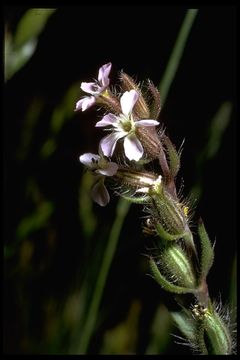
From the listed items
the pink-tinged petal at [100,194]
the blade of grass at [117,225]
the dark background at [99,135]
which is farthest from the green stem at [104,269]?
the pink-tinged petal at [100,194]

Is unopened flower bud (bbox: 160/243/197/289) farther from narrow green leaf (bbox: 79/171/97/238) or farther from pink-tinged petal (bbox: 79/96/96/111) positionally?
narrow green leaf (bbox: 79/171/97/238)

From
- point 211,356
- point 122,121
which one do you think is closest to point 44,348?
point 211,356

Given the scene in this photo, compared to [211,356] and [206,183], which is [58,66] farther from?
[211,356]

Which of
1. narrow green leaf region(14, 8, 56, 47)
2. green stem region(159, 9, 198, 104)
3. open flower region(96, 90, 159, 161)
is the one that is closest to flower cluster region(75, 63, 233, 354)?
open flower region(96, 90, 159, 161)

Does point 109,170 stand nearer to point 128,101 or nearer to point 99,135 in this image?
point 128,101

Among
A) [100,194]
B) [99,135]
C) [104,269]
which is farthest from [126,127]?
[99,135]

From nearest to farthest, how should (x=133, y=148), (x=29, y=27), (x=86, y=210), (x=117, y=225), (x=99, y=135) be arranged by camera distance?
(x=133, y=148) < (x=29, y=27) < (x=117, y=225) < (x=86, y=210) < (x=99, y=135)

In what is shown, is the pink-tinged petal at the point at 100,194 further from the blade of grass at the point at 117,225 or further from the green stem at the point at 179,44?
the green stem at the point at 179,44
